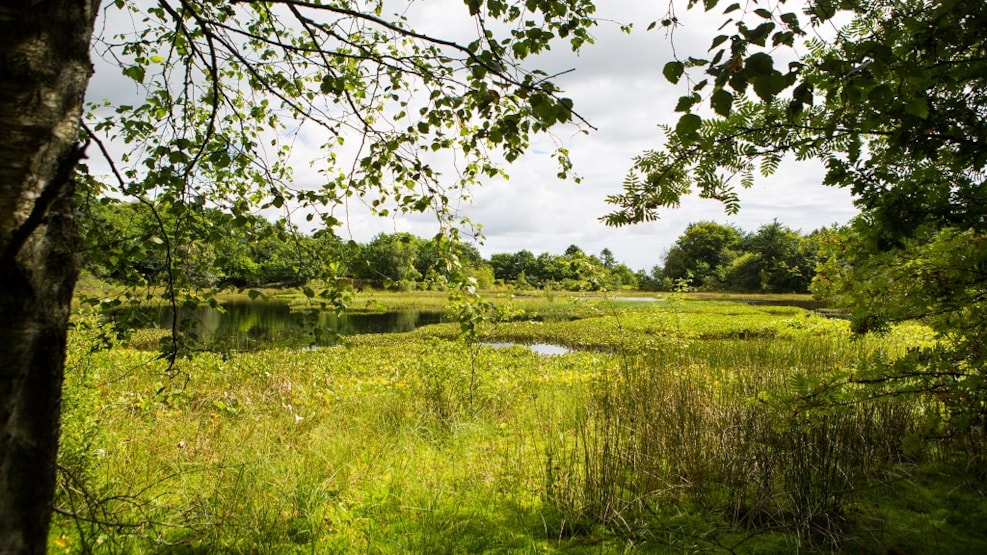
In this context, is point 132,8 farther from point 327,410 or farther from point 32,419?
point 327,410

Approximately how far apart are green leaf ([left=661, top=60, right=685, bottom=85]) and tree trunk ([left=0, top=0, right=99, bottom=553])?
55.6 inches

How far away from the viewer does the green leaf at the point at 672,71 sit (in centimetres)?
142

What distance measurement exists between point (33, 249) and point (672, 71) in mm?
1592

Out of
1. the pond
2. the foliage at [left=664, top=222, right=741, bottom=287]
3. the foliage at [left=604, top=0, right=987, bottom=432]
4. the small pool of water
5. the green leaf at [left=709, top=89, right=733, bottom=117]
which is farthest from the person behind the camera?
the foliage at [left=664, top=222, right=741, bottom=287]

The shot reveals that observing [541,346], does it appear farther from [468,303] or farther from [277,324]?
A: [468,303]

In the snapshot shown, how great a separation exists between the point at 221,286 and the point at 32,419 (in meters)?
2.04

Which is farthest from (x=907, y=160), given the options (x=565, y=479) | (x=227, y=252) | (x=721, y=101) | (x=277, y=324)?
(x=277, y=324)

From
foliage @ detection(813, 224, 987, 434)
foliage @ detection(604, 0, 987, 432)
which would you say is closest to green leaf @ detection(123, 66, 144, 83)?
foliage @ detection(604, 0, 987, 432)

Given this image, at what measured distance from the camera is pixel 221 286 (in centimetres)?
297

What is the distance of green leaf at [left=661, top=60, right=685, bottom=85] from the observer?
1417 millimetres

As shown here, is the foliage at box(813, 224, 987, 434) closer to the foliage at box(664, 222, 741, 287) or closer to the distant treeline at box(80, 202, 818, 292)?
the distant treeline at box(80, 202, 818, 292)

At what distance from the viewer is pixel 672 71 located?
1423 millimetres

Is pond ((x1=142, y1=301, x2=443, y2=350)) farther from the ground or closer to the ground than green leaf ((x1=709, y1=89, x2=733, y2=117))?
closer to the ground

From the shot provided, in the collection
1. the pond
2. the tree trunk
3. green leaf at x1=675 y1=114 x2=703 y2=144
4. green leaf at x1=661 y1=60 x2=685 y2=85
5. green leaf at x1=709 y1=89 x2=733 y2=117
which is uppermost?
green leaf at x1=661 y1=60 x2=685 y2=85
